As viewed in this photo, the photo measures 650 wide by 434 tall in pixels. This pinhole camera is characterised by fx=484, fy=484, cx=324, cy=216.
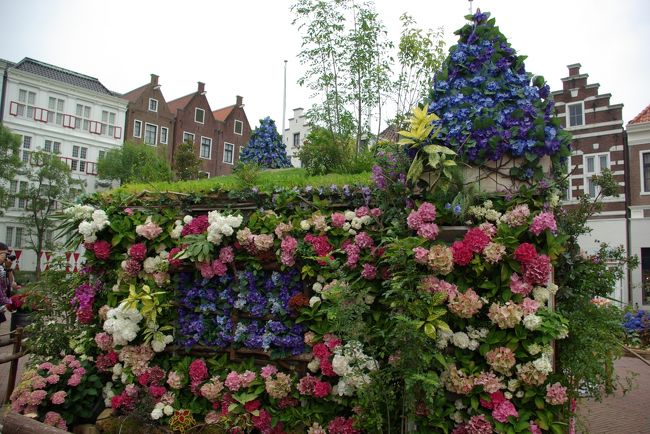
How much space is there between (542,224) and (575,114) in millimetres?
22284

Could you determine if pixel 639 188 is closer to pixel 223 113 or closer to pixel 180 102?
pixel 223 113

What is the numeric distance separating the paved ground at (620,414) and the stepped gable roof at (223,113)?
1508 inches

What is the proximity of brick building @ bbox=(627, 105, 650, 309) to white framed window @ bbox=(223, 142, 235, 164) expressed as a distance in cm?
2958

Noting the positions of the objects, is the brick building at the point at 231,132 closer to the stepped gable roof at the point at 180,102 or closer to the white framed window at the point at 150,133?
the stepped gable roof at the point at 180,102

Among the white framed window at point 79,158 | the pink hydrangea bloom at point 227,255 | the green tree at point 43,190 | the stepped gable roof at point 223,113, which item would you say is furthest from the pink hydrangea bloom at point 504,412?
the stepped gable roof at point 223,113

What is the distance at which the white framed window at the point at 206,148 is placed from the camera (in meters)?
39.4

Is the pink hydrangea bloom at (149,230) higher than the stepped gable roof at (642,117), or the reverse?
the stepped gable roof at (642,117)

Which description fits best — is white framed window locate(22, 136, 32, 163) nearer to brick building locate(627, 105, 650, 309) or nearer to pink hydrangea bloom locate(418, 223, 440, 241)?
pink hydrangea bloom locate(418, 223, 440, 241)

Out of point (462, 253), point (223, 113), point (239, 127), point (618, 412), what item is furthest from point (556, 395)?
point (223, 113)

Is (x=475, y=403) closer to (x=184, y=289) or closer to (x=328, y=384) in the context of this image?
(x=328, y=384)

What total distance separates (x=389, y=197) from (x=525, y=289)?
132 centimetres

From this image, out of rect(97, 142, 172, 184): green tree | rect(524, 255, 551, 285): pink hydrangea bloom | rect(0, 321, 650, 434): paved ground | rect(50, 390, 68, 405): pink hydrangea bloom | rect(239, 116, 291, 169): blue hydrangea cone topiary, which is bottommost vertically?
rect(0, 321, 650, 434): paved ground

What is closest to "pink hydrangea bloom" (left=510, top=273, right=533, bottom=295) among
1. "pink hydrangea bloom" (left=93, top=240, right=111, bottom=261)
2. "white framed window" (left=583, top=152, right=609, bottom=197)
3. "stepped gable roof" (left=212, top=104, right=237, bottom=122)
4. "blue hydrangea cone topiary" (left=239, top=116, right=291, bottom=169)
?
"pink hydrangea bloom" (left=93, top=240, right=111, bottom=261)

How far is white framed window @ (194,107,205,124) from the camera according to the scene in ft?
129
